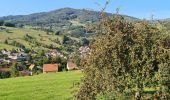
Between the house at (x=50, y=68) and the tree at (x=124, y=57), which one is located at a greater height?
the tree at (x=124, y=57)

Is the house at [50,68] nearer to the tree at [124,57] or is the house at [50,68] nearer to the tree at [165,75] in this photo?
the tree at [124,57]

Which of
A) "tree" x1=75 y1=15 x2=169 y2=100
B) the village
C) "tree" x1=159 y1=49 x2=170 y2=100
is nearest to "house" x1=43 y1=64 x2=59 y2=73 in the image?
the village

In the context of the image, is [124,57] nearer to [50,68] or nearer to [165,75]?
[165,75]

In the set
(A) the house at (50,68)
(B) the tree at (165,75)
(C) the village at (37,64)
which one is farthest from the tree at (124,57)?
(A) the house at (50,68)

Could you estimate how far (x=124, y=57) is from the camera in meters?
23.7

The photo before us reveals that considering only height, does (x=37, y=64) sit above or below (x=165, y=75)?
below

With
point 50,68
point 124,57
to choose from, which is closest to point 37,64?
point 50,68

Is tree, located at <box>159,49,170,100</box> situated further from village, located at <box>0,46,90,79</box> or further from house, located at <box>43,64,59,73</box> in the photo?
house, located at <box>43,64,59,73</box>

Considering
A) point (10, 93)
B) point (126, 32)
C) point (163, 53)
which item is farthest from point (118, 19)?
point (10, 93)

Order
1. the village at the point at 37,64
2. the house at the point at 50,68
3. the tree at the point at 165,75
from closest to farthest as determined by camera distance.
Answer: the tree at the point at 165,75
the house at the point at 50,68
the village at the point at 37,64

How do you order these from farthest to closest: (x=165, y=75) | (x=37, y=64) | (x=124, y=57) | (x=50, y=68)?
(x=37, y=64)
(x=50, y=68)
(x=124, y=57)
(x=165, y=75)

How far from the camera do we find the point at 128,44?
77.4 feet

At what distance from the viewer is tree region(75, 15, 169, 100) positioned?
23.3 meters

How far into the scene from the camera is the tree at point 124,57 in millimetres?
23266
